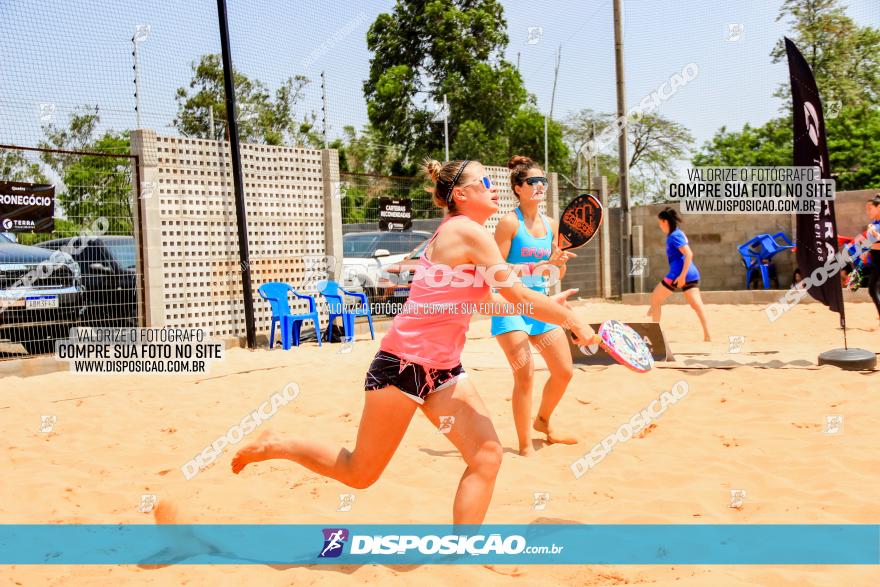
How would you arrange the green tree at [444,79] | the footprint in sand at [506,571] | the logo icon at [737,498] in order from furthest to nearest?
1. the green tree at [444,79]
2. the logo icon at [737,498]
3. the footprint in sand at [506,571]

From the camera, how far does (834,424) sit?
546 centimetres

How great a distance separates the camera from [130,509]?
4.17 m

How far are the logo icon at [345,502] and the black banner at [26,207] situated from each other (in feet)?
20.1

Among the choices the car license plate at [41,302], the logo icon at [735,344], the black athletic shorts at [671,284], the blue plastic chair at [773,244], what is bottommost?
the logo icon at [735,344]

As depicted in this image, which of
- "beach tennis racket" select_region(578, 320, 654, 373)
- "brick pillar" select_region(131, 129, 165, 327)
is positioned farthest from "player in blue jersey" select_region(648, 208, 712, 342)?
"brick pillar" select_region(131, 129, 165, 327)

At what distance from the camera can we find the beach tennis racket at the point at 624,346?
375 centimetres

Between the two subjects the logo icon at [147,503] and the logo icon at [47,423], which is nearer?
the logo icon at [147,503]

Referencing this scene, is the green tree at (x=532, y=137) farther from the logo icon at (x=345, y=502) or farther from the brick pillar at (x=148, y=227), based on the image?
the logo icon at (x=345, y=502)

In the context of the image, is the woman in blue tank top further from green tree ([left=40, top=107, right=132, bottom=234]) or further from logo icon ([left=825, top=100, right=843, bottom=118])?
logo icon ([left=825, top=100, right=843, bottom=118])

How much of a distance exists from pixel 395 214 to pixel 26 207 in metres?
5.99

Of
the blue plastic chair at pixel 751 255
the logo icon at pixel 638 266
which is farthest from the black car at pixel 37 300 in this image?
the blue plastic chair at pixel 751 255

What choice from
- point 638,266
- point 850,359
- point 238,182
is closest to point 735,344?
point 850,359

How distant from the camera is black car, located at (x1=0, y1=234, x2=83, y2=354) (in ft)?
29.3

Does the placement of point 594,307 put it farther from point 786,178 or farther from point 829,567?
point 829,567
